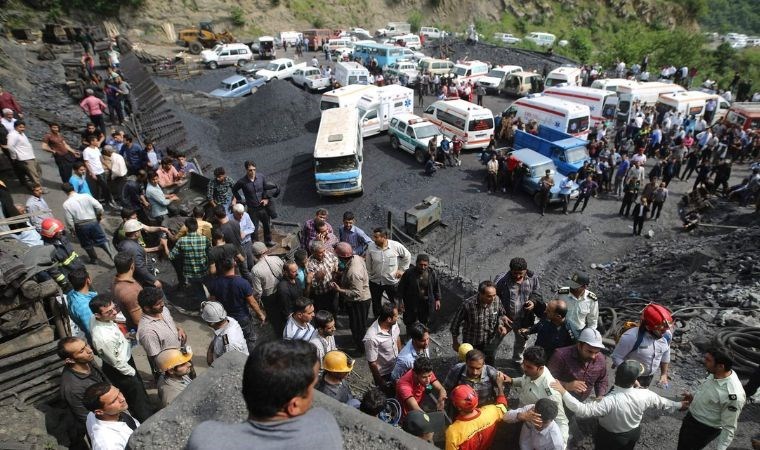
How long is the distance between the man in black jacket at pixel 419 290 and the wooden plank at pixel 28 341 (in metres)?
4.32

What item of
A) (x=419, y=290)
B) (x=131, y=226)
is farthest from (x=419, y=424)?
(x=131, y=226)

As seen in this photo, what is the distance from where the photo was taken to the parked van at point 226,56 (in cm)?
3228

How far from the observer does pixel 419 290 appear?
6.02m

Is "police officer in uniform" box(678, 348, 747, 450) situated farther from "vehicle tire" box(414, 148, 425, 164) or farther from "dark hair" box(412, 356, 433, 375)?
"vehicle tire" box(414, 148, 425, 164)

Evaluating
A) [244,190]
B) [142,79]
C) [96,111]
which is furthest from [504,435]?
[142,79]

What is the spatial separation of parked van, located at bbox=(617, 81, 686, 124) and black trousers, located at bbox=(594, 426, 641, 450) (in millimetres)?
21838

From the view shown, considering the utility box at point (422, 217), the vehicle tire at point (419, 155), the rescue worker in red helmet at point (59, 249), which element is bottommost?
the utility box at point (422, 217)

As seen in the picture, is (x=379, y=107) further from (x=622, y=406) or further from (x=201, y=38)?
(x=201, y=38)

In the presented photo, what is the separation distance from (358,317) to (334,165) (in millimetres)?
10288

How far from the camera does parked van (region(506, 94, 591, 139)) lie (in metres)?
18.8

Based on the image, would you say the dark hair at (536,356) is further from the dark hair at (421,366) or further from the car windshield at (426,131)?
the car windshield at (426,131)

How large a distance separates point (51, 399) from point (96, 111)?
35.8 ft

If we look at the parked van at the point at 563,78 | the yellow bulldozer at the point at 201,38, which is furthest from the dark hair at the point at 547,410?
the yellow bulldozer at the point at 201,38

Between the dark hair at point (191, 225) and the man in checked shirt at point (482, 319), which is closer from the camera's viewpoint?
the man in checked shirt at point (482, 319)
